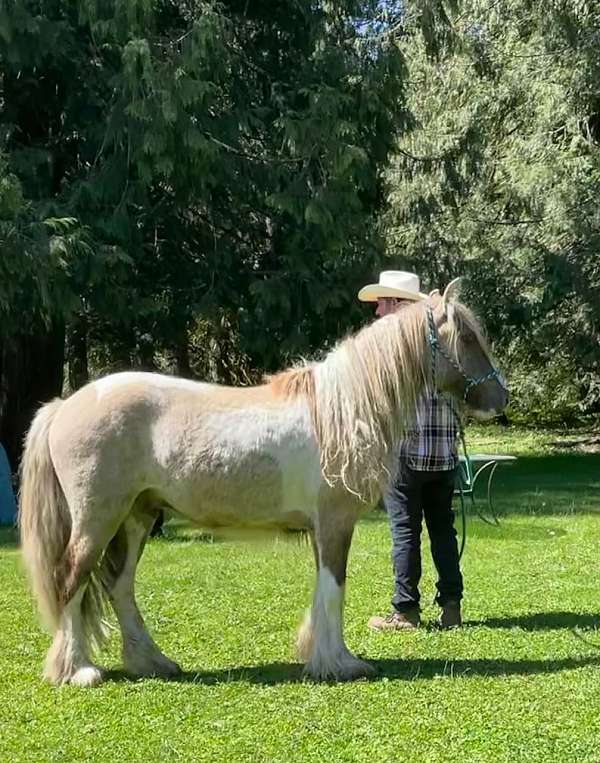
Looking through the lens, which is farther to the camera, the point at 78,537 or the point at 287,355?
the point at 287,355

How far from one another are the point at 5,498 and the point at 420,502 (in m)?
6.90

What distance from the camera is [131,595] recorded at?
5105mm

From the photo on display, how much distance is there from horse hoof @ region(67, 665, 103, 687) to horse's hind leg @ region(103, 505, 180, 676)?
0.70 ft

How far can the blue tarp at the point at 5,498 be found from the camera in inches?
456

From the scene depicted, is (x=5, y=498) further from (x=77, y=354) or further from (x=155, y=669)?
(x=155, y=669)

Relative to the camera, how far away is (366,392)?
498 cm

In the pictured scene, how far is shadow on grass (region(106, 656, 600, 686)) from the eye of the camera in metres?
4.91

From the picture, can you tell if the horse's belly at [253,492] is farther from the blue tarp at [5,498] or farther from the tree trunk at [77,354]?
the tree trunk at [77,354]

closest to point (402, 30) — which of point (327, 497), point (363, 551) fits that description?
point (363, 551)

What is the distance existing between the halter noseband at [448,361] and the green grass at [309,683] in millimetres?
1263

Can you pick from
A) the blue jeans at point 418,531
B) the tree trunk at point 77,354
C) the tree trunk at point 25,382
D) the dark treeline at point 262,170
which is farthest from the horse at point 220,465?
the tree trunk at point 77,354

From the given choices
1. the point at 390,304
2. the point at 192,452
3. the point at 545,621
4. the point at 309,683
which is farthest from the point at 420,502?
the point at 192,452

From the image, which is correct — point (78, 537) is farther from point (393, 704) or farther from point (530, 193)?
point (530, 193)

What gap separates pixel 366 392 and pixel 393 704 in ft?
4.86
